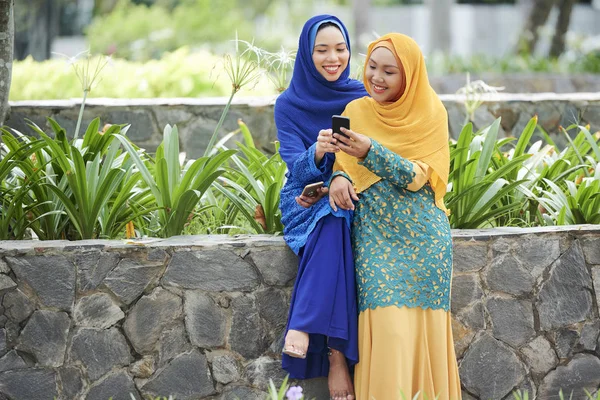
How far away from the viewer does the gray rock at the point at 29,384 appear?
3.85 meters

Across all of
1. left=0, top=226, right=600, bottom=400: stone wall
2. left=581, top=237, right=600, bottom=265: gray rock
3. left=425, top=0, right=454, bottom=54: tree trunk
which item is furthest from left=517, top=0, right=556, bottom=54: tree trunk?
left=0, top=226, right=600, bottom=400: stone wall

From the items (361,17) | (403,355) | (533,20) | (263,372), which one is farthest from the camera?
(361,17)

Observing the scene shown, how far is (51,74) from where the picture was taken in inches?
323

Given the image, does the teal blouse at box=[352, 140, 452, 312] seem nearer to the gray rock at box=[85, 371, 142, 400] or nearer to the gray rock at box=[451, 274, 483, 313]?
the gray rock at box=[451, 274, 483, 313]

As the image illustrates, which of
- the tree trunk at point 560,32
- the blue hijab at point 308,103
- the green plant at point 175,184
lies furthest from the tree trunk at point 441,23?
the blue hijab at point 308,103

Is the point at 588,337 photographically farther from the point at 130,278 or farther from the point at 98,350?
the point at 98,350

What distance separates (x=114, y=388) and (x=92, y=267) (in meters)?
0.51

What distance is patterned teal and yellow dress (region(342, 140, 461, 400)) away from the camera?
3459 millimetres

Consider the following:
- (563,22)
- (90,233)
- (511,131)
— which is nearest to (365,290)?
(90,233)

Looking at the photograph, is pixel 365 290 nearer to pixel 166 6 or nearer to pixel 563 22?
pixel 563 22

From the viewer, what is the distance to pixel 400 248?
3543 mm

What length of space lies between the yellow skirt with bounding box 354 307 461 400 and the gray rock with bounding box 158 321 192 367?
778mm

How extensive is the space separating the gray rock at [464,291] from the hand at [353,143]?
99cm

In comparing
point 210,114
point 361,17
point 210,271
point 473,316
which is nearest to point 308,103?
point 210,271
